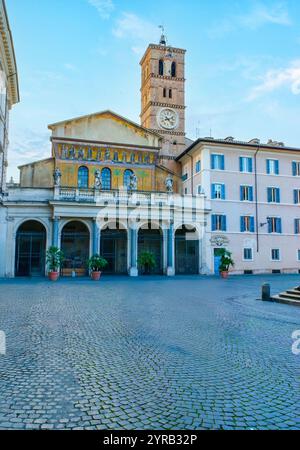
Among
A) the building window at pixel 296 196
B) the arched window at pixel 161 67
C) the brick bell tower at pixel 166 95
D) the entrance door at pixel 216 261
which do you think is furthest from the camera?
the arched window at pixel 161 67

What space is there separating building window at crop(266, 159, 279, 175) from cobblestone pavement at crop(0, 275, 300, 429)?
2715 centimetres

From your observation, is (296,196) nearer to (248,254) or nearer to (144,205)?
(248,254)

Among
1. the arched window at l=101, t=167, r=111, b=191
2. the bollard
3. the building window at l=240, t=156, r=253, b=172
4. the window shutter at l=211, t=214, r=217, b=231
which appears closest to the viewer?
the bollard

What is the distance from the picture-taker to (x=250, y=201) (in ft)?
111

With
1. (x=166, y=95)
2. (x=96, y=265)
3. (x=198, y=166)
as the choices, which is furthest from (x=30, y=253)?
(x=166, y=95)

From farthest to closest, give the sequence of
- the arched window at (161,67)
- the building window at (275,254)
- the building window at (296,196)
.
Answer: the arched window at (161,67), the building window at (296,196), the building window at (275,254)

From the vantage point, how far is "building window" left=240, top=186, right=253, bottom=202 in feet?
111

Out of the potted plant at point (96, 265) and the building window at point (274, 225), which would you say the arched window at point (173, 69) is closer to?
the building window at point (274, 225)

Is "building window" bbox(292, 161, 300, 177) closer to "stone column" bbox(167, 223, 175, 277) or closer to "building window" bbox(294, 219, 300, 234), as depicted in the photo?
"building window" bbox(294, 219, 300, 234)

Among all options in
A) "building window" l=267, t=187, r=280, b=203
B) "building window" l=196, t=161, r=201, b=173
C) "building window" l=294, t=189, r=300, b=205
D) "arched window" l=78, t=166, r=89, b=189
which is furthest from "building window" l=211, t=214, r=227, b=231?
"arched window" l=78, t=166, r=89, b=189


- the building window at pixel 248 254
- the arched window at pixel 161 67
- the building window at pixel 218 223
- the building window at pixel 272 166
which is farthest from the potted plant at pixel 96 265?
the arched window at pixel 161 67

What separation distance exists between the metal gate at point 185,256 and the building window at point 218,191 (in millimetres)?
4743

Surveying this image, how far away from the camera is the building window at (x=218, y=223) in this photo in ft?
107

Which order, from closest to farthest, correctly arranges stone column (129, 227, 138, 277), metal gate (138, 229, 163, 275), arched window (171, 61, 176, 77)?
stone column (129, 227, 138, 277)
metal gate (138, 229, 163, 275)
arched window (171, 61, 176, 77)
